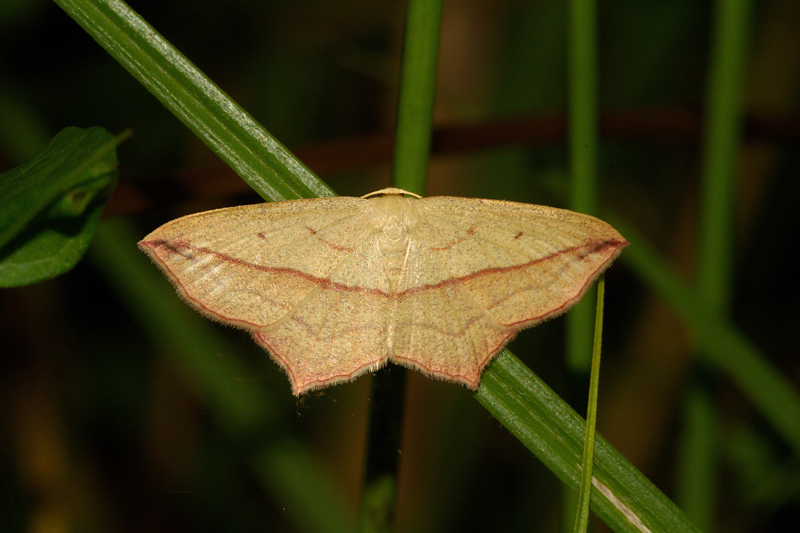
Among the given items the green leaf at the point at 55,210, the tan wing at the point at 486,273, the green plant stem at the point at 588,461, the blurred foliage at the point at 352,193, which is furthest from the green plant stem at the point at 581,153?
the green leaf at the point at 55,210

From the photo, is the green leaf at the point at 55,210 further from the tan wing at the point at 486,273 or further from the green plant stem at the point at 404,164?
the tan wing at the point at 486,273

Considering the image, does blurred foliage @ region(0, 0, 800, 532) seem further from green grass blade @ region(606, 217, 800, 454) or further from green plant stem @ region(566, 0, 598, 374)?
green plant stem @ region(566, 0, 598, 374)

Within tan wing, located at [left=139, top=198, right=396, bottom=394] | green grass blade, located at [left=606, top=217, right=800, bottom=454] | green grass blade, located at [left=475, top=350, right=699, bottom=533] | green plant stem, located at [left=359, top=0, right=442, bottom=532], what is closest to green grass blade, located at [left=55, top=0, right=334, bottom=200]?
tan wing, located at [left=139, top=198, right=396, bottom=394]

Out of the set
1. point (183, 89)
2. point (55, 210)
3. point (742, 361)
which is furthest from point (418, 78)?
point (742, 361)

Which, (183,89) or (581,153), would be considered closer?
(183,89)

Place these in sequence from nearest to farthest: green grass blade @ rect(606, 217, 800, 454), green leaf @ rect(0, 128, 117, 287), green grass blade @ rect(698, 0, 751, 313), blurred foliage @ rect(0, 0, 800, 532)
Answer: green leaf @ rect(0, 128, 117, 287) → green grass blade @ rect(698, 0, 751, 313) → green grass blade @ rect(606, 217, 800, 454) → blurred foliage @ rect(0, 0, 800, 532)

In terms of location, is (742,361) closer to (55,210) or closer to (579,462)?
(579,462)

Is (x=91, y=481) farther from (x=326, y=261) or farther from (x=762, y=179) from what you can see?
(x=762, y=179)
